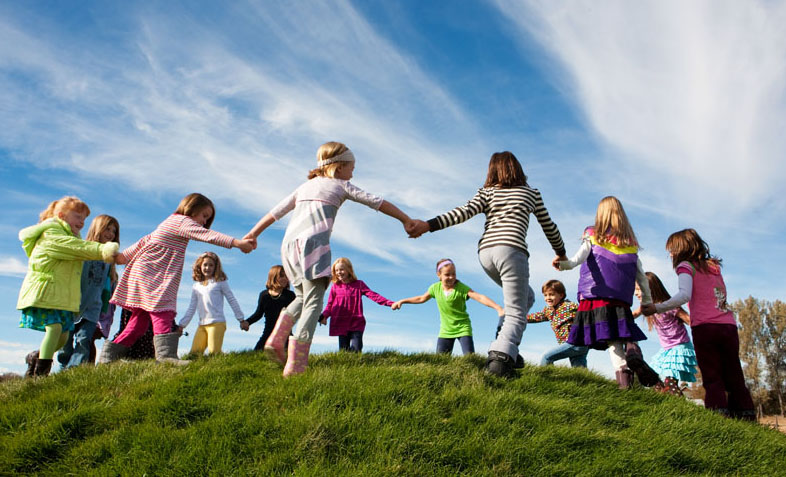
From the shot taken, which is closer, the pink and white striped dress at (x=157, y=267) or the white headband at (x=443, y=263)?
the pink and white striped dress at (x=157, y=267)

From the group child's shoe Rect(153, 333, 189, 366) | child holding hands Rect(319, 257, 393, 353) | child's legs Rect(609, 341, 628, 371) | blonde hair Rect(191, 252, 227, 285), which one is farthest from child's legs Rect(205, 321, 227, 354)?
child's legs Rect(609, 341, 628, 371)

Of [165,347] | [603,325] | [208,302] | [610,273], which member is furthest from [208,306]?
[610,273]

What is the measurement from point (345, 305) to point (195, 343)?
2809mm

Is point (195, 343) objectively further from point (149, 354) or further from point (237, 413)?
point (237, 413)

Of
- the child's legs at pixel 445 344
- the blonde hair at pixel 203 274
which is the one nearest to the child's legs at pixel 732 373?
the child's legs at pixel 445 344

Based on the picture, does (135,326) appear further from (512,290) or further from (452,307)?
(452,307)

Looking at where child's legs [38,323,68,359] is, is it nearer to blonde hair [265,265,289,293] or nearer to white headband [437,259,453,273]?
blonde hair [265,265,289,293]

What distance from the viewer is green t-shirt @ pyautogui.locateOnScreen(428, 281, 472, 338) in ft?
33.7

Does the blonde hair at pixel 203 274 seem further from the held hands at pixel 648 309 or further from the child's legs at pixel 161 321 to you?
the held hands at pixel 648 309

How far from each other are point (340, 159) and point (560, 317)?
5.74 metres

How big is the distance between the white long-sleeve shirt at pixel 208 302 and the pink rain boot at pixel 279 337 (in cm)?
371

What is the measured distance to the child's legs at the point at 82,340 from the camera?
29.1ft

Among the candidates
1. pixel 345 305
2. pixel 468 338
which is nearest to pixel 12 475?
pixel 345 305

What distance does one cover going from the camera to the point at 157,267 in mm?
7352
